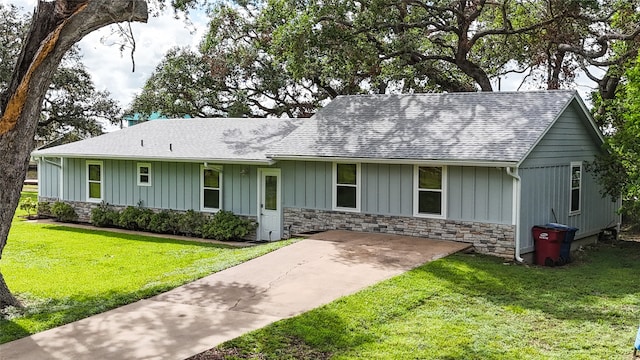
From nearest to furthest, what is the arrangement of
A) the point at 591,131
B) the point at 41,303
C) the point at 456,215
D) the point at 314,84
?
1. the point at 41,303
2. the point at 456,215
3. the point at 591,131
4. the point at 314,84

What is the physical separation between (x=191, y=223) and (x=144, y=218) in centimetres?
190

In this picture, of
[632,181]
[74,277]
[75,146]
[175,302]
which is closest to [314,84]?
[75,146]

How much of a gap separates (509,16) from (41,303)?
67.2 feet

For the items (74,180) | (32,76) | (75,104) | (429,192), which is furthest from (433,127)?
(75,104)

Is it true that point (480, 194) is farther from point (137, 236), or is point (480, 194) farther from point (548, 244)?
point (137, 236)

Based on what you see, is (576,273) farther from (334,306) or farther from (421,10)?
(421,10)

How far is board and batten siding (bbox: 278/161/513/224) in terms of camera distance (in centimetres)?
1370

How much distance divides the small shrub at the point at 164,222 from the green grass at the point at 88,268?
3.07 ft

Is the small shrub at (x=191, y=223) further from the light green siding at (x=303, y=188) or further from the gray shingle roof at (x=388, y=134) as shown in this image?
the gray shingle roof at (x=388, y=134)

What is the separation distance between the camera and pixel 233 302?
9.30m

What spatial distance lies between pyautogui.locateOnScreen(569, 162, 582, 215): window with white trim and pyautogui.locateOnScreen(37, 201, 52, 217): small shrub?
17.6 m

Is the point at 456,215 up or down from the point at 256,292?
up

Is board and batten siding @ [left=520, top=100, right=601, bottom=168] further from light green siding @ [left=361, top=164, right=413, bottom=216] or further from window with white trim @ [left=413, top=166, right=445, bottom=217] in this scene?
light green siding @ [left=361, top=164, right=413, bottom=216]

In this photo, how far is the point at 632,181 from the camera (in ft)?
48.7
